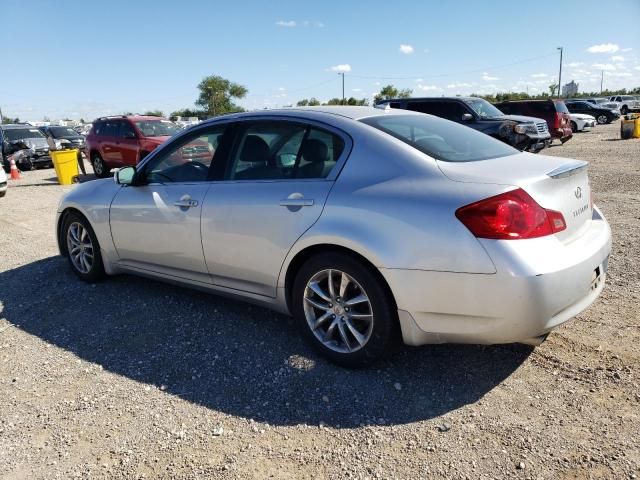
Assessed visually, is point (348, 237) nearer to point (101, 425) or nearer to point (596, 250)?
point (596, 250)

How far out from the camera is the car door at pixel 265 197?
325 cm

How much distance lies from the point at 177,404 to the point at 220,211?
1.35m

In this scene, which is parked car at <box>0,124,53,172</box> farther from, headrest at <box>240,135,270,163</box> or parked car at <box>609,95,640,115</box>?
parked car at <box>609,95,640,115</box>

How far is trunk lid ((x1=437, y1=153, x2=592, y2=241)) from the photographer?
2770mm

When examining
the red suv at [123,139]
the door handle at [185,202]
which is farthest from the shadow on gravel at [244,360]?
the red suv at [123,139]

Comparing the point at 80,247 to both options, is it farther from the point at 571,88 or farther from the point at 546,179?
the point at 571,88

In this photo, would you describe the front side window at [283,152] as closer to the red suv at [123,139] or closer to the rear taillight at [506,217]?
the rear taillight at [506,217]

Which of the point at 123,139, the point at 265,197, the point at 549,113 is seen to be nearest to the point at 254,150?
the point at 265,197

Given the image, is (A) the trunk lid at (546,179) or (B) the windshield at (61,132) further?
(B) the windshield at (61,132)

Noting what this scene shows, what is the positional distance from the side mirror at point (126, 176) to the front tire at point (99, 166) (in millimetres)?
11268

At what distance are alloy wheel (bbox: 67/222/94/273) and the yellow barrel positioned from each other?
392 inches

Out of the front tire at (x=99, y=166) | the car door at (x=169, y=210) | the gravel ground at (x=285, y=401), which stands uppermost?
the car door at (x=169, y=210)

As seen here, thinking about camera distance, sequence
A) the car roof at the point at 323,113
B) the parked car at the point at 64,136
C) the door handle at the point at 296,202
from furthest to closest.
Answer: the parked car at the point at 64,136 < the car roof at the point at 323,113 < the door handle at the point at 296,202

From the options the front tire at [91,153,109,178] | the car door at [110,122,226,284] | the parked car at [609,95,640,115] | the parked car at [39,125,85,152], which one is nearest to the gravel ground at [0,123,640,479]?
the car door at [110,122,226,284]
